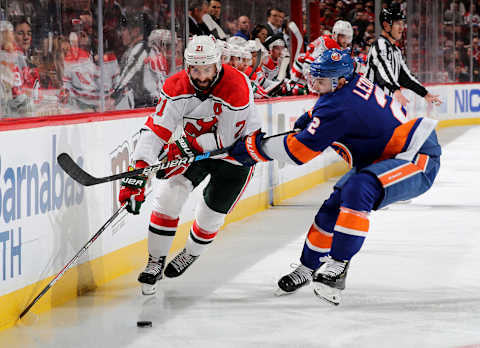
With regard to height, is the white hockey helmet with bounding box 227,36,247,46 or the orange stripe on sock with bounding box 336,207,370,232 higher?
the white hockey helmet with bounding box 227,36,247,46

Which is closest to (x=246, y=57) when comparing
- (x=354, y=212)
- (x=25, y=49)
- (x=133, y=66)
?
(x=133, y=66)

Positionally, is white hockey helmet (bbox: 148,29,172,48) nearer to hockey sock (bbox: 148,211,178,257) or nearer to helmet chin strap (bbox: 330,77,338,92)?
hockey sock (bbox: 148,211,178,257)

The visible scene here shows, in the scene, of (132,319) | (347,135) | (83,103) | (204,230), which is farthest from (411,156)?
(83,103)

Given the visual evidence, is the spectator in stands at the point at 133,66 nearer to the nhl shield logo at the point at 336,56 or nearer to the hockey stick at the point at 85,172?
the hockey stick at the point at 85,172

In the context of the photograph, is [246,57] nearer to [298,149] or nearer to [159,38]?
[159,38]

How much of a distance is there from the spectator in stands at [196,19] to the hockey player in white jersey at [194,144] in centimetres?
313

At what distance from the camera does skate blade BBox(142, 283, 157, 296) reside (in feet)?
12.3

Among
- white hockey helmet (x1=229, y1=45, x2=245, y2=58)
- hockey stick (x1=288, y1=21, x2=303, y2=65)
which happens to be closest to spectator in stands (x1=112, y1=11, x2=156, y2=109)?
white hockey helmet (x1=229, y1=45, x2=245, y2=58)

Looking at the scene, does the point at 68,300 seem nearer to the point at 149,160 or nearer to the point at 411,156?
the point at 149,160

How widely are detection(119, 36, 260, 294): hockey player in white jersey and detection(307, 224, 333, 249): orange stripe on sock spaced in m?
0.41

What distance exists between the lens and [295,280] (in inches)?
148

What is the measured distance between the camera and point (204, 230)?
3908 millimetres

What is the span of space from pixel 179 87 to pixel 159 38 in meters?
2.47

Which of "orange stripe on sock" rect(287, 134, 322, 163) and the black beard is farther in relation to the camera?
the black beard
